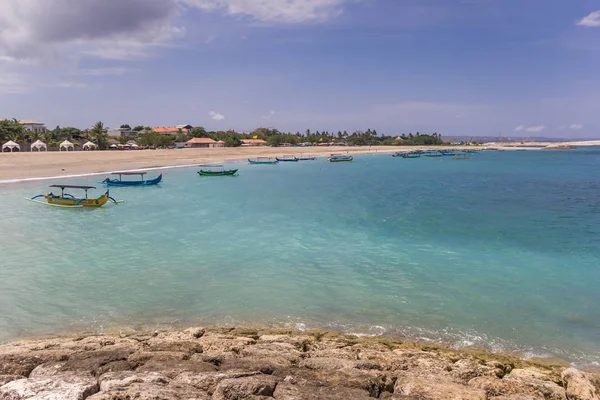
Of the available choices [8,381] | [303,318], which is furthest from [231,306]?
[8,381]

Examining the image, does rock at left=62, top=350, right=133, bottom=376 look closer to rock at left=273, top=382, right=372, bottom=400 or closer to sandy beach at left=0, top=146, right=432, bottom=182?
rock at left=273, top=382, right=372, bottom=400

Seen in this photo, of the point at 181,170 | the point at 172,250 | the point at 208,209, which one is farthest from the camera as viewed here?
the point at 181,170

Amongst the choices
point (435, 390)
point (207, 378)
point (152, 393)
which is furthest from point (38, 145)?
point (435, 390)

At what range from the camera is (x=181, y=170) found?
5788 centimetres

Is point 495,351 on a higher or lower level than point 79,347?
lower

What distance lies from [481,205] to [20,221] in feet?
102

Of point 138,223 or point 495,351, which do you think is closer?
point 495,351

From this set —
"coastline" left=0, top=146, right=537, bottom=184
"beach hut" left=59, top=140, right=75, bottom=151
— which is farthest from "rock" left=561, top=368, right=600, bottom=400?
"beach hut" left=59, top=140, right=75, bottom=151

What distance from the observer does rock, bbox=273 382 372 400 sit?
→ 6.00m

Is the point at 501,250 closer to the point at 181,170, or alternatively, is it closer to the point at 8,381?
the point at 8,381

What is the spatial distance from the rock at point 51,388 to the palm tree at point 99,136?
80.0 meters

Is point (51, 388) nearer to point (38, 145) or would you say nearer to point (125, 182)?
point (125, 182)

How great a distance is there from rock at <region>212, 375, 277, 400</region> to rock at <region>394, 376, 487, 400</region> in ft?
6.51

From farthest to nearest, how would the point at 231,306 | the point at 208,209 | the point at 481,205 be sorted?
the point at 481,205, the point at 208,209, the point at 231,306
